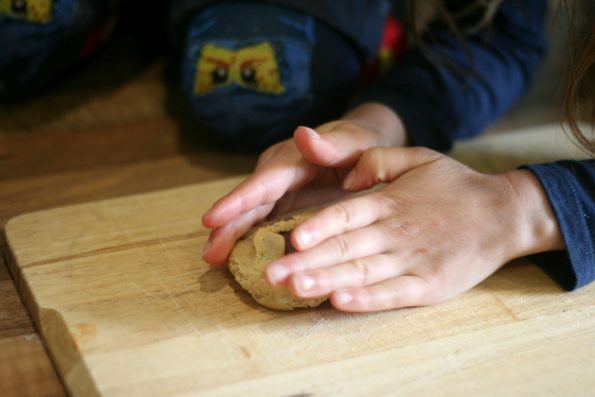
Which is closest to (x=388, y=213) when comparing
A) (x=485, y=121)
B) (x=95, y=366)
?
(x=95, y=366)

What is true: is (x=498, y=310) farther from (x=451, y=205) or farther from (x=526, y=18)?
(x=526, y=18)

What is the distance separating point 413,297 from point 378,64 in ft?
2.10

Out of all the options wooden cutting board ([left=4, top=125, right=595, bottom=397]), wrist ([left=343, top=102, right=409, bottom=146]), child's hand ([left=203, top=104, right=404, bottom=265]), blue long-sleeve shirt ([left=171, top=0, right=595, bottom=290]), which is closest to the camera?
wooden cutting board ([left=4, top=125, right=595, bottom=397])

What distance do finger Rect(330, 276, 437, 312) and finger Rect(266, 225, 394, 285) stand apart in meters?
0.03

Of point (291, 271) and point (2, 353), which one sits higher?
point (291, 271)

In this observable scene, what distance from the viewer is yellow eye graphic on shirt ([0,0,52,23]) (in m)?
1.05

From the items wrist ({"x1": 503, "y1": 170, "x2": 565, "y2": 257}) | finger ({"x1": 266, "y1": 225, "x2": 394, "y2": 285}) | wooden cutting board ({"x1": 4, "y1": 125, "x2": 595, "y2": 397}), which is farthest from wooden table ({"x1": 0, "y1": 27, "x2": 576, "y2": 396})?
wrist ({"x1": 503, "y1": 170, "x2": 565, "y2": 257})

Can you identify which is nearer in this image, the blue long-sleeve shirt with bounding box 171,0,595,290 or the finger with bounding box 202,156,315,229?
the finger with bounding box 202,156,315,229

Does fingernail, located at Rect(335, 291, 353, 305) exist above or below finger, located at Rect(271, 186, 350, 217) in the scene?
below

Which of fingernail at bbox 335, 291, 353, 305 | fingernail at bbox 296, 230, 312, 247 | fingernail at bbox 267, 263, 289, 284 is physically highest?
fingernail at bbox 296, 230, 312, 247

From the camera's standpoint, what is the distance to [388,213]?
74 cm

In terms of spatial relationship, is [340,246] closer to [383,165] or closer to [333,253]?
[333,253]

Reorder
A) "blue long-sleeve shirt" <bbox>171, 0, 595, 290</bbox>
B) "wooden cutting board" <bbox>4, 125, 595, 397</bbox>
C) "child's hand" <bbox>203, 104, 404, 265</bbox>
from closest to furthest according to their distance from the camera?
"wooden cutting board" <bbox>4, 125, 595, 397</bbox>
"child's hand" <bbox>203, 104, 404, 265</bbox>
"blue long-sleeve shirt" <bbox>171, 0, 595, 290</bbox>

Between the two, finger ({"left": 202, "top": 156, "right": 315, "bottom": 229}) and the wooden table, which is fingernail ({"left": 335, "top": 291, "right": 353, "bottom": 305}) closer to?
finger ({"left": 202, "top": 156, "right": 315, "bottom": 229})
